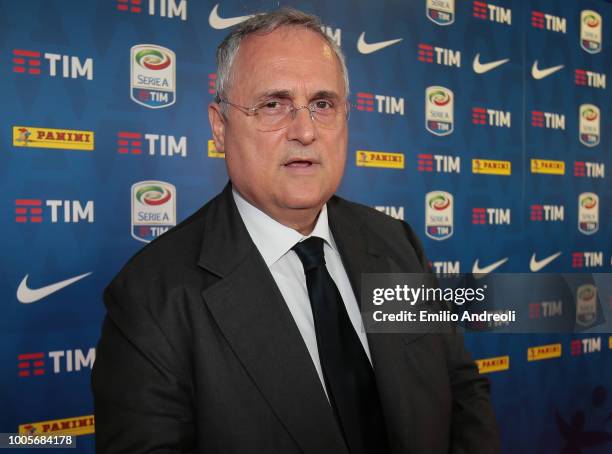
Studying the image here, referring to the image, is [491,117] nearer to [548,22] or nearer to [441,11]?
[441,11]

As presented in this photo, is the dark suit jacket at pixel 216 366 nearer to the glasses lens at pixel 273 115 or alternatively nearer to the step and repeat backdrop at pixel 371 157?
the glasses lens at pixel 273 115

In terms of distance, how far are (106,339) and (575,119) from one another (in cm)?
282

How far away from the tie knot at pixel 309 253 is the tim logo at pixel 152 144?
0.96m

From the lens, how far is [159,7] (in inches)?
74.8

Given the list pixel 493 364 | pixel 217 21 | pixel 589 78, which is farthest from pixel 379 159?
pixel 589 78

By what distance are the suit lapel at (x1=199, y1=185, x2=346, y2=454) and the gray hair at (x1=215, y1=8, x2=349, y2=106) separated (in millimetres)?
336

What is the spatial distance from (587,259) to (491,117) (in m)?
1.01

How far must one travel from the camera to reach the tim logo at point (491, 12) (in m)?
2.64

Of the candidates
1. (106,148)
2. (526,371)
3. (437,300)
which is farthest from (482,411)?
(526,371)

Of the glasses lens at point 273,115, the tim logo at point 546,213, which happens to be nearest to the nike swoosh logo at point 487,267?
the tim logo at point 546,213

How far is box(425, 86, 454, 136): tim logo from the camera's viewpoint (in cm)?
250

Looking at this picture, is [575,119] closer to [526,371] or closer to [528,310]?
[526,371]

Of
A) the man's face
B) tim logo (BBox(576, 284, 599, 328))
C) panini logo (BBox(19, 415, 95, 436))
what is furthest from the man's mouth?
tim logo (BBox(576, 284, 599, 328))

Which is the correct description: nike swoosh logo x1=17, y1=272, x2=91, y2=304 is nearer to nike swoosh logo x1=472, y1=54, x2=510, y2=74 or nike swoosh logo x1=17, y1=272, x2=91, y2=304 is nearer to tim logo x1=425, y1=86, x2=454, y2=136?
tim logo x1=425, y1=86, x2=454, y2=136
